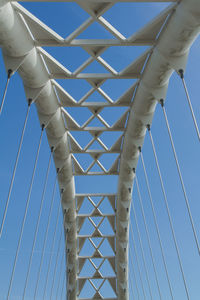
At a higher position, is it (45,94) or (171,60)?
(45,94)

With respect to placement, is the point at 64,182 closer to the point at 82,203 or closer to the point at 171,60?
the point at 82,203

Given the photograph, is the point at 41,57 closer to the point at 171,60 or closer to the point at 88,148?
the point at 171,60

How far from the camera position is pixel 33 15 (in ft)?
51.4

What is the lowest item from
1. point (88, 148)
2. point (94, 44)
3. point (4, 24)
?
point (4, 24)

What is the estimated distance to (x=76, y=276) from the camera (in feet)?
141

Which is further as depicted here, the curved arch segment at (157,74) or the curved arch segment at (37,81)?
the curved arch segment at (37,81)

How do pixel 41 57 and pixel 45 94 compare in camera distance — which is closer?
pixel 41 57

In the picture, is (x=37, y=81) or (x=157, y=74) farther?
(x=37, y=81)

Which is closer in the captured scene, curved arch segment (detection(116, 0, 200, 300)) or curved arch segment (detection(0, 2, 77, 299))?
curved arch segment (detection(116, 0, 200, 300))

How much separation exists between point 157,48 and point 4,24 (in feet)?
21.7

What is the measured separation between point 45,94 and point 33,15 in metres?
5.05

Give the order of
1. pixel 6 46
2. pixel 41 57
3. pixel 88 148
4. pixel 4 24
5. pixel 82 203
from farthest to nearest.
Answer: pixel 82 203 → pixel 88 148 → pixel 41 57 → pixel 6 46 → pixel 4 24

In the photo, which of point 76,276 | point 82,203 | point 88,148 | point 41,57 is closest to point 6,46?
point 41,57

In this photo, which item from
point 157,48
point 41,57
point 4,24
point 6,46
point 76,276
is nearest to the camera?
point 4,24
